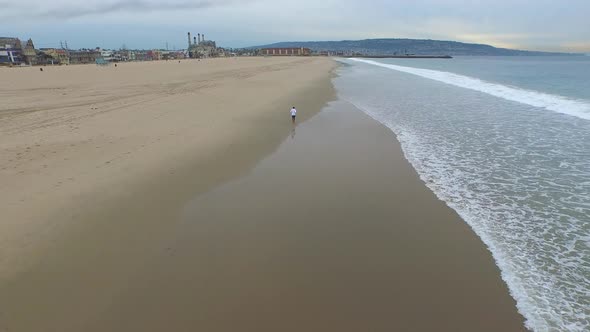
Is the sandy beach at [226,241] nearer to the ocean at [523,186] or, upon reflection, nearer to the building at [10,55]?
the ocean at [523,186]

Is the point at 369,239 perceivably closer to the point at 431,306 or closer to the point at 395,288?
the point at 395,288

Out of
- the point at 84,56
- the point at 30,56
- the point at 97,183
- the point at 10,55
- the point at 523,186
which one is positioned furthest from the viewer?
the point at 84,56

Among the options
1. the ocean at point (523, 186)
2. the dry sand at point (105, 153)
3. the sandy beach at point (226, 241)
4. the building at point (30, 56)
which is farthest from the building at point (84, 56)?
the ocean at point (523, 186)

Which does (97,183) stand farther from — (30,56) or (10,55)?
(30,56)

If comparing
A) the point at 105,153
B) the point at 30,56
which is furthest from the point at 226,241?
the point at 30,56

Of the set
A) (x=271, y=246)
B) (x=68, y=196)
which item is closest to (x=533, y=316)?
(x=271, y=246)

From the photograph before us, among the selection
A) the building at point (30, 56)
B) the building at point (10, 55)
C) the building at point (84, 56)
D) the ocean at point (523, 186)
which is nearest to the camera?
the ocean at point (523, 186)

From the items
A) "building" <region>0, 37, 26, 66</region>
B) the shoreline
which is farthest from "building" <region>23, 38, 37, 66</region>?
the shoreline
